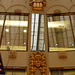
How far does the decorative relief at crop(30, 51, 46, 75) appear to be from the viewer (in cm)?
985

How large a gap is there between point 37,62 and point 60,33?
2.84 m

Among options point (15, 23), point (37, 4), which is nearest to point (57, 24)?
point (37, 4)

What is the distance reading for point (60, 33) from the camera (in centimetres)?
1120

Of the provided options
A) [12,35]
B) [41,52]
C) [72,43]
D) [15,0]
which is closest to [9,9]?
[15,0]

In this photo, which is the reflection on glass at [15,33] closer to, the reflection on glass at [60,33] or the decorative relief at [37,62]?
the decorative relief at [37,62]

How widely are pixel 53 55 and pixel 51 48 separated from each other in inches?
23.5

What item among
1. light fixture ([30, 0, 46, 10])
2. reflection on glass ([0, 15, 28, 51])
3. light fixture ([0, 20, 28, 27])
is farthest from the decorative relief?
light fixture ([30, 0, 46, 10])

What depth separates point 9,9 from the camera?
11695 mm

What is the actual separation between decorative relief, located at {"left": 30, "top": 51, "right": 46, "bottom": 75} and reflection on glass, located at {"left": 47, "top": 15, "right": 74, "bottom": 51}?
3.38 feet

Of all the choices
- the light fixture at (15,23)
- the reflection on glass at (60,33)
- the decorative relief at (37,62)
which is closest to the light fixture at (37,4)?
the reflection on glass at (60,33)

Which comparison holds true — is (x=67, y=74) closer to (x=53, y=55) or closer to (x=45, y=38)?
(x=53, y=55)

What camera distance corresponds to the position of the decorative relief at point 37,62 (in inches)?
388

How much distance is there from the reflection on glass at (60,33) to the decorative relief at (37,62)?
1031 millimetres

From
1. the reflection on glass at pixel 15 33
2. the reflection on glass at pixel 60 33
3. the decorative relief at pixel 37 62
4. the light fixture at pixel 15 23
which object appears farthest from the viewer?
the light fixture at pixel 15 23
